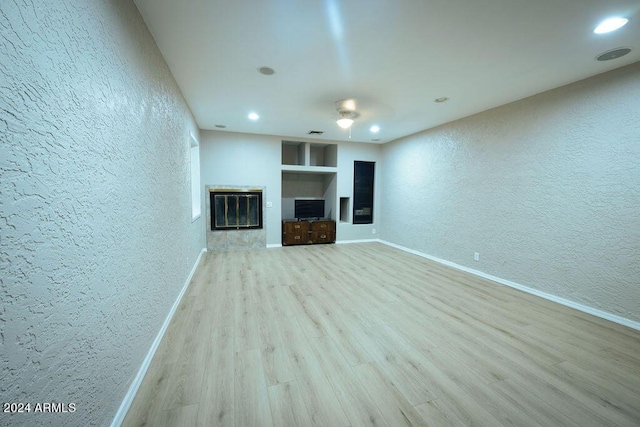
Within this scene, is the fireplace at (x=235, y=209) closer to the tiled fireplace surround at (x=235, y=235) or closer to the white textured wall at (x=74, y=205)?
the tiled fireplace surround at (x=235, y=235)

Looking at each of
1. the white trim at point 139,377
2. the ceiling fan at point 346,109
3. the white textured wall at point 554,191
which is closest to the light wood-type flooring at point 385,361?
the white trim at point 139,377

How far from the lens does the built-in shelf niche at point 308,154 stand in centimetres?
615

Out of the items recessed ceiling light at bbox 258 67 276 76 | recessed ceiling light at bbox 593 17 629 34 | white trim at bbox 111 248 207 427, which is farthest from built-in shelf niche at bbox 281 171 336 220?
recessed ceiling light at bbox 593 17 629 34

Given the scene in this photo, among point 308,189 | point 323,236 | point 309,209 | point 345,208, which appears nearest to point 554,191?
point 345,208

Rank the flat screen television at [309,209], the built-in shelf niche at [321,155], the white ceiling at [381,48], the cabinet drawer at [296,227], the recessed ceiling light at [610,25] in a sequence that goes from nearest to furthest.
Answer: the white ceiling at [381,48], the recessed ceiling light at [610,25], the cabinet drawer at [296,227], the flat screen television at [309,209], the built-in shelf niche at [321,155]

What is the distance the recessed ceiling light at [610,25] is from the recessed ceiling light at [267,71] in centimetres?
271

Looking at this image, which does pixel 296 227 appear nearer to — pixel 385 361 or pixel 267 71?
pixel 267 71

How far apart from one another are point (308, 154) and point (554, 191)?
14.8 feet

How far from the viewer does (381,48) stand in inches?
86.5

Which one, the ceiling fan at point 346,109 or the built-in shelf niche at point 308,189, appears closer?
the ceiling fan at point 346,109

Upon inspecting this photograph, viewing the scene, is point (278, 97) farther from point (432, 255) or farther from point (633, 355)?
point (633, 355)

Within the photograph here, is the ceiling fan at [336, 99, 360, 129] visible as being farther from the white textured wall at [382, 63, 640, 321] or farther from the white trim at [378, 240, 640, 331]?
the white trim at [378, 240, 640, 331]

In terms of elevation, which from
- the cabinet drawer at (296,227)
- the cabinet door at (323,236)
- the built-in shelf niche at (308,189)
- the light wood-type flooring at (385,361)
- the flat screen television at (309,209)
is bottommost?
the light wood-type flooring at (385,361)

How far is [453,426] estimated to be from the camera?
142 cm
